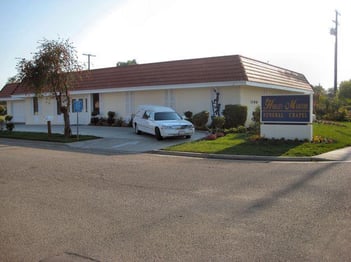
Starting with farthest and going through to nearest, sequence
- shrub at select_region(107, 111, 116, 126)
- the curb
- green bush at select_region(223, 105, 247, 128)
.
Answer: shrub at select_region(107, 111, 116, 126), green bush at select_region(223, 105, 247, 128), the curb

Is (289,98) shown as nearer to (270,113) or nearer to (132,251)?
(270,113)

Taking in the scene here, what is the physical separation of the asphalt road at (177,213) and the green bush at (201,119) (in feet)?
36.5

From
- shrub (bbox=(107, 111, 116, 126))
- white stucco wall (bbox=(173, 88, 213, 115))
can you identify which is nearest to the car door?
white stucco wall (bbox=(173, 88, 213, 115))

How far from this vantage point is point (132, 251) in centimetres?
474

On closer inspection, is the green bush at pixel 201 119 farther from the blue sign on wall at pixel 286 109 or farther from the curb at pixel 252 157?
the curb at pixel 252 157

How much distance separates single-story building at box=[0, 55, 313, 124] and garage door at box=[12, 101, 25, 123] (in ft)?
22.1

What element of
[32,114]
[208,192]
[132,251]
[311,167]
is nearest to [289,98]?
[311,167]

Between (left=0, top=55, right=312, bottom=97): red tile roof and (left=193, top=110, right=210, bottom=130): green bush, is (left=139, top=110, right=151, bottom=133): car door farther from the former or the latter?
(left=0, top=55, right=312, bottom=97): red tile roof

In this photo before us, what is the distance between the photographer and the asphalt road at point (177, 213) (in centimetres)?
475

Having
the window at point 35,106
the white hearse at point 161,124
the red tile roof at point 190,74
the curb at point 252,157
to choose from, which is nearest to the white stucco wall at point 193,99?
the red tile roof at point 190,74

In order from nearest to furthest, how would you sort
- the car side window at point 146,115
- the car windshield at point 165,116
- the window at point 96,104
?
the car windshield at point 165,116
the car side window at point 146,115
the window at point 96,104

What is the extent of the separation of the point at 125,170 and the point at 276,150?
5.99 m

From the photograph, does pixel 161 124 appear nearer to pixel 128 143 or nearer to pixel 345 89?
pixel 128 143

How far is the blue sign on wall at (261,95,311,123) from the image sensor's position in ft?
51.8
